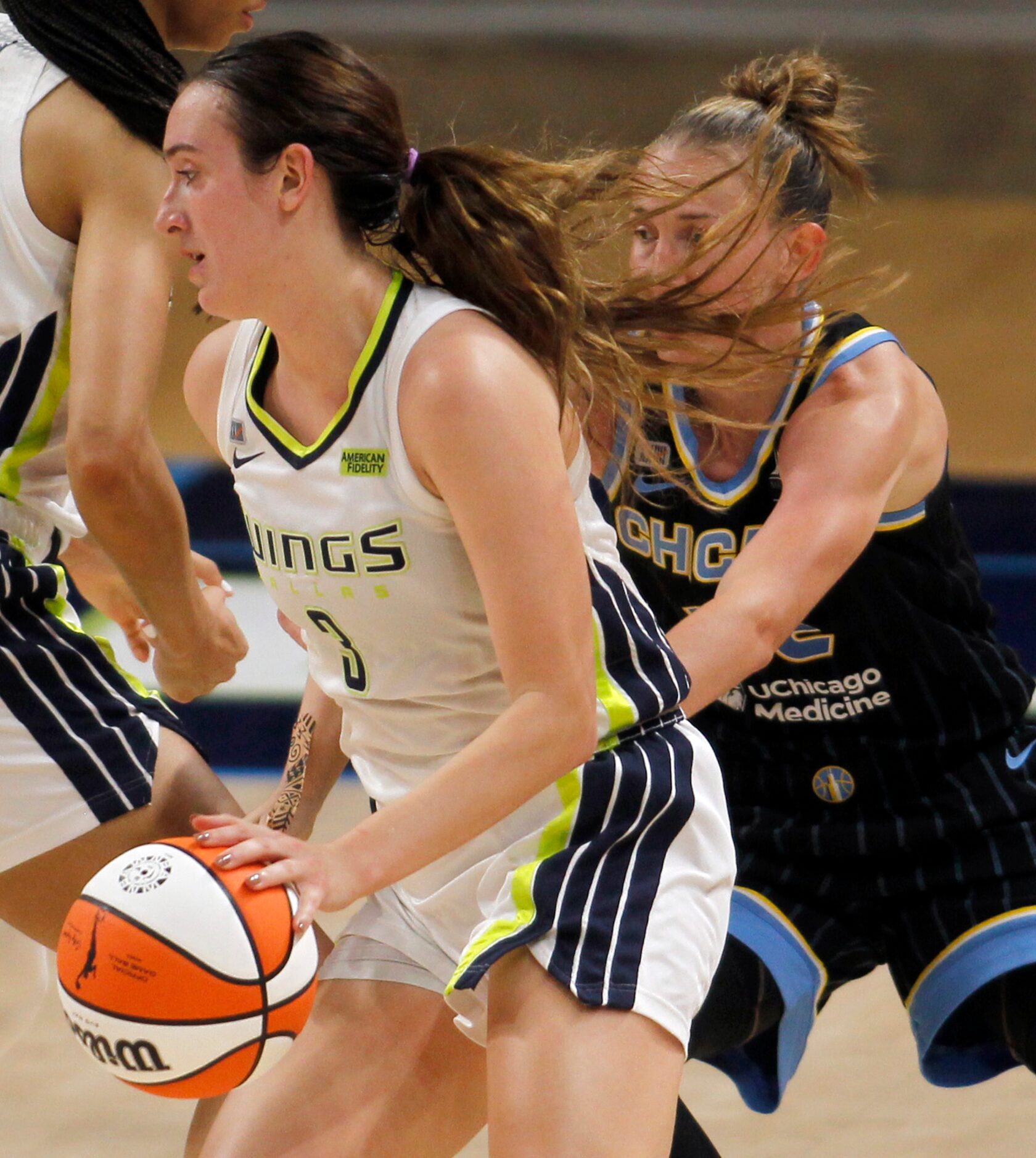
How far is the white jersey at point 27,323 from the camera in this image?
220 cm

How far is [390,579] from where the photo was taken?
1908mm

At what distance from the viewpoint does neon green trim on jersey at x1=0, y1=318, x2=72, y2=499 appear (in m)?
2.30

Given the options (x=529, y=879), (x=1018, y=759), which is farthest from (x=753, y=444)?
(x=529, y=879)

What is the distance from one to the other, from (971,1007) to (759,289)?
1153mm

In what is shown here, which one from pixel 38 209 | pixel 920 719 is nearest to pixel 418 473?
pixel 38 209

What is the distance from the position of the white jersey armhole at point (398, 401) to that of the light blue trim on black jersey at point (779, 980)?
1015 mm

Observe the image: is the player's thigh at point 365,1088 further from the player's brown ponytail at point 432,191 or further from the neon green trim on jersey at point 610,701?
the player's brown ponytail at point 432,191

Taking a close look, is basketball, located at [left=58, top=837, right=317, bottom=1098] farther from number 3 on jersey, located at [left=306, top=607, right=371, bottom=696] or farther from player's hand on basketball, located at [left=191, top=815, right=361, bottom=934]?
number 3 on jersey, located at [left=306, top=607, right=371, bottom=696]

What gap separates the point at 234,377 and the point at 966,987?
4.64 feet

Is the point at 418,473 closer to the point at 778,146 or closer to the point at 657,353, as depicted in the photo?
the point at 657,353

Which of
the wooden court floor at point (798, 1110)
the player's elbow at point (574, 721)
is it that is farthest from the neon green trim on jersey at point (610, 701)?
the wooden court floor at point (798, 1110)

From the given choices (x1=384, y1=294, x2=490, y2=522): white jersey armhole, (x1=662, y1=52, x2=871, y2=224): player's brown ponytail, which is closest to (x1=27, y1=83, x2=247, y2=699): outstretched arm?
(x1=384, y1=294, x2=490, y2=522): white jersey armhole

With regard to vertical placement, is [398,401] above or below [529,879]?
above

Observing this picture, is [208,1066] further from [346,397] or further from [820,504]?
[820,504]
